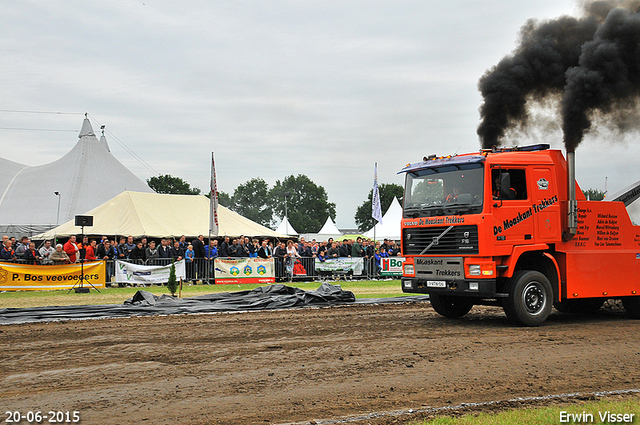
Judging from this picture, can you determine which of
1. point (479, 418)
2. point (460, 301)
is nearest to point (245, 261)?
point (460, 301)

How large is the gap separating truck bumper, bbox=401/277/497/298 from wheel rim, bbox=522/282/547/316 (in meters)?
0.77

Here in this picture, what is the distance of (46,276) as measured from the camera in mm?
19531

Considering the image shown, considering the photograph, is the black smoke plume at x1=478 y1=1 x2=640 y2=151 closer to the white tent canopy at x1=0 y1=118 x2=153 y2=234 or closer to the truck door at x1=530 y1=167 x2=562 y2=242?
the truck door at x1=530 y1=167 x2=562 y2=242

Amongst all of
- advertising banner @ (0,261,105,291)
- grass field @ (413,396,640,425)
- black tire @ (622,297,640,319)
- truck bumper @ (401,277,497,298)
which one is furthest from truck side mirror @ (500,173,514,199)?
advertising banner @ (0,261,105,291)

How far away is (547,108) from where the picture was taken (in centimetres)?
1450

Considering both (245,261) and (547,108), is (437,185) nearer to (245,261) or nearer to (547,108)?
(547,108)

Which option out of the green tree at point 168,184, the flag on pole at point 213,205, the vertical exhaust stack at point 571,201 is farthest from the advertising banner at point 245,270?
the green tree at point 168,184

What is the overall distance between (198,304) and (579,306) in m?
9.44

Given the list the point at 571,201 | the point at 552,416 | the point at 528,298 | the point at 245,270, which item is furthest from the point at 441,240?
the point at 245,270

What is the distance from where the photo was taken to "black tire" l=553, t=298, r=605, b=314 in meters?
13.0

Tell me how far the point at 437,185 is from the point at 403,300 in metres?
5.43

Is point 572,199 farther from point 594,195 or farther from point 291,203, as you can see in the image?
point 291,203

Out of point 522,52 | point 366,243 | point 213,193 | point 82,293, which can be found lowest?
point 82,293

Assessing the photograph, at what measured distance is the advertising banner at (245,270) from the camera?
72.2 ft
